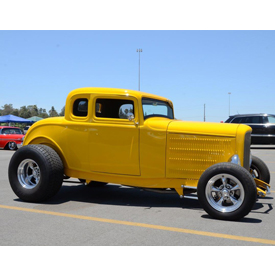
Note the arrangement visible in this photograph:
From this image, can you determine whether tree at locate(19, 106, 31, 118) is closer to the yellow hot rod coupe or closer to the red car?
the red car

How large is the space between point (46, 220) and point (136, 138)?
73.6 inches

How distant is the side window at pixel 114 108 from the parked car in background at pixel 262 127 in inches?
574

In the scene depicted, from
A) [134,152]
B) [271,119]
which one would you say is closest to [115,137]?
[134,152]

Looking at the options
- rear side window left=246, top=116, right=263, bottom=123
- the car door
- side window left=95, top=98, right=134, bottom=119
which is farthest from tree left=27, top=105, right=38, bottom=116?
the car door

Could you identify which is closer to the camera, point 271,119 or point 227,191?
point 227,191

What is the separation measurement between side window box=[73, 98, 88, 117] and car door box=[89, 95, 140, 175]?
23 cm

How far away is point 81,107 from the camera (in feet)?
20.3

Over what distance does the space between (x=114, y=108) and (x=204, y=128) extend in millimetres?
1581

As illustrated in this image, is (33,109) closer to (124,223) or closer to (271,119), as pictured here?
(271,119)

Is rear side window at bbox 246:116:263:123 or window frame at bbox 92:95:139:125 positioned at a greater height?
window frame at bbox 92:95:139:125

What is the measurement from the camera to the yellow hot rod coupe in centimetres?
505

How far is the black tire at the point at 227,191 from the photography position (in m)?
4.76

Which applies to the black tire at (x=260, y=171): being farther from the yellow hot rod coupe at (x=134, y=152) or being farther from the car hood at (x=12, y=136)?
the car hood at (x=12, y=136)

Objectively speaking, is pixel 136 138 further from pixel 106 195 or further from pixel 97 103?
pixel 106 195
